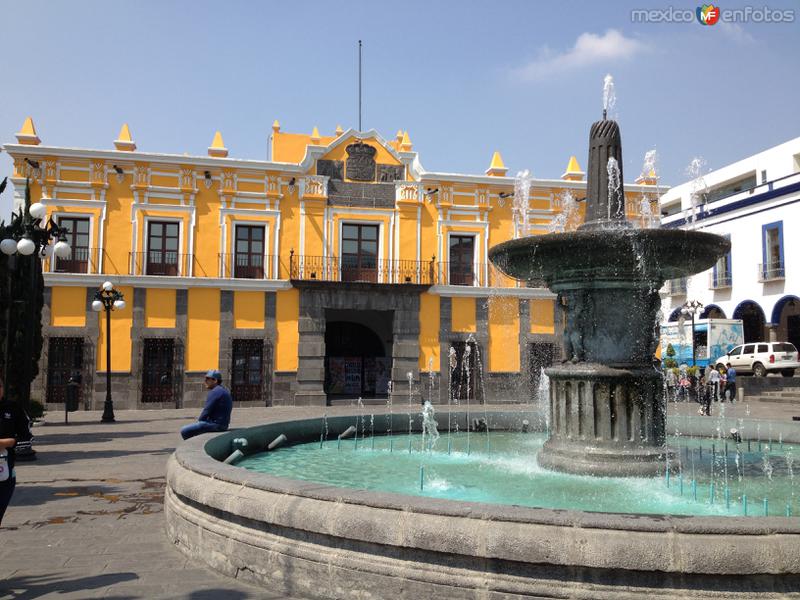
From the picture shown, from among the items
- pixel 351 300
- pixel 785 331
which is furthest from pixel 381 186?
pixel 785 331

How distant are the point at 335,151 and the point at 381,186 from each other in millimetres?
2027

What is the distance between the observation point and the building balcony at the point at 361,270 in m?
22.4

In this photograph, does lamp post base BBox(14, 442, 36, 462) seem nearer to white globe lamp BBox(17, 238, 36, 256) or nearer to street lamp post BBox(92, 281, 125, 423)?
white globe lamp BBox(17, 238, 36, 256)

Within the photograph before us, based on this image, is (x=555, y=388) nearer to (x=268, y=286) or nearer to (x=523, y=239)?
(x=523, y=239)

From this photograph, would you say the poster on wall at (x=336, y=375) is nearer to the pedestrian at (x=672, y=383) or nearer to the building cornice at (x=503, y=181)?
the building cornice at (x=503, y=181)

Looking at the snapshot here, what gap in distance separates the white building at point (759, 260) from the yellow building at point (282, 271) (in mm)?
7299

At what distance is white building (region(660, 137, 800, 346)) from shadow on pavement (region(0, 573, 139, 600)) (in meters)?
25.7

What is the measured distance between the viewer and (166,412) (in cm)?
1956

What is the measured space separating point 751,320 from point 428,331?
693 inches

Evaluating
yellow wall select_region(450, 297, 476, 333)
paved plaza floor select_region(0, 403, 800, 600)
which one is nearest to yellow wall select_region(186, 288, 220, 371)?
yellow wall select_region(450, 297, 476, 333)

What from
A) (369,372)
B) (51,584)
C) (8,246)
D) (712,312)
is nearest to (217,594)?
(51,584)

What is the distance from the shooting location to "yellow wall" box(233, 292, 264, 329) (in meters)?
21.9

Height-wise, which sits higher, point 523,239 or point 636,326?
point 523,239

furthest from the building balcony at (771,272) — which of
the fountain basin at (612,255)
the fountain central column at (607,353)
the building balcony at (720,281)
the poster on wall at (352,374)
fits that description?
the fountain central column at (607,353)
